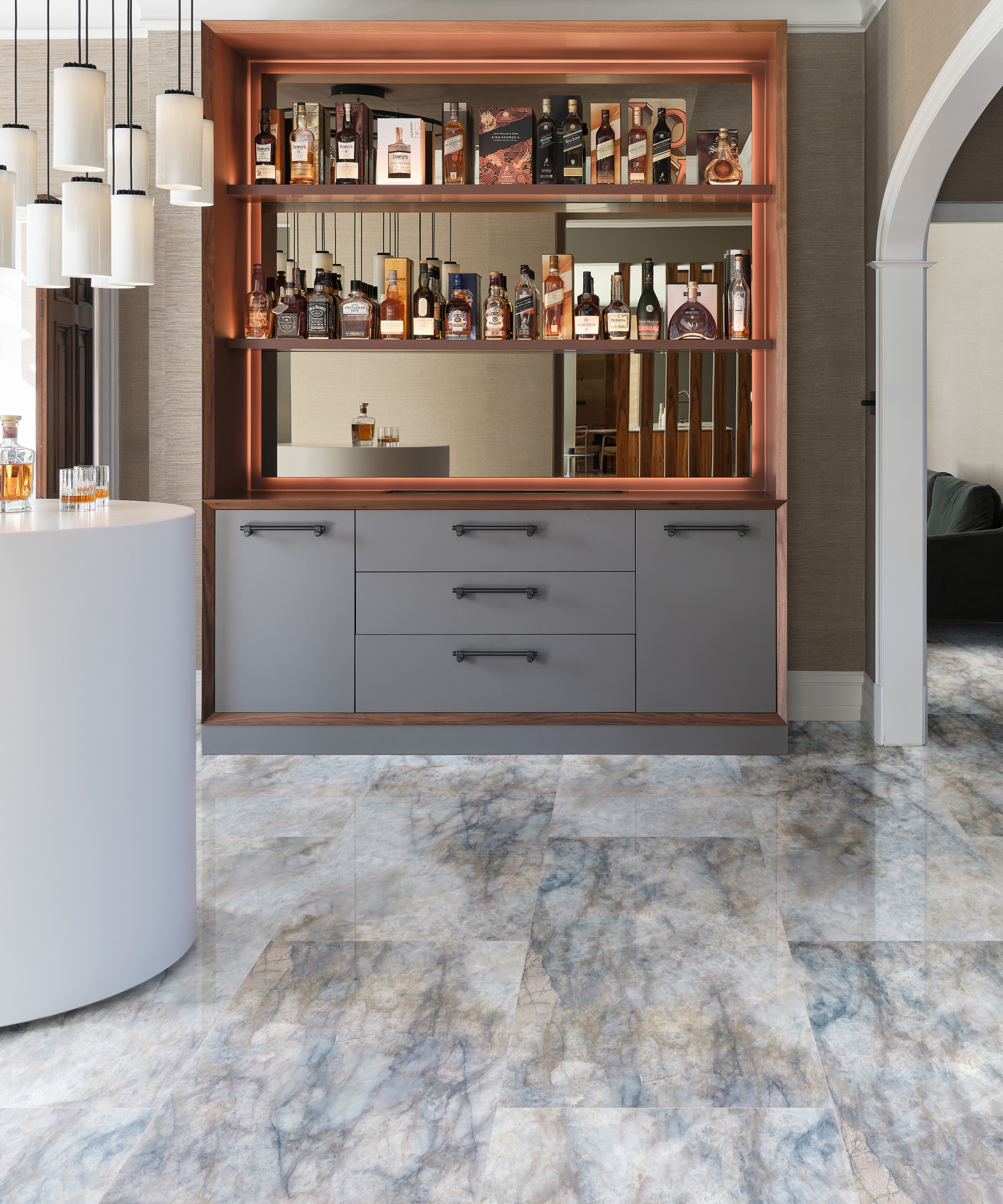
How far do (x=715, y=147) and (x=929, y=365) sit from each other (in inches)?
207

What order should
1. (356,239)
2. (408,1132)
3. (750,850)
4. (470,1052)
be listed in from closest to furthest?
(408,1132), (470,1052), (750,850), (356,239)

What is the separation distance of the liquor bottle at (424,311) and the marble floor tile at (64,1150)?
2.96 m

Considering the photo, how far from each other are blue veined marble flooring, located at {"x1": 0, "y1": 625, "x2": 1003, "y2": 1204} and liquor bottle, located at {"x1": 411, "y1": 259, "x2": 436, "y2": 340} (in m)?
1.75

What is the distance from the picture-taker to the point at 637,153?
13.3ft

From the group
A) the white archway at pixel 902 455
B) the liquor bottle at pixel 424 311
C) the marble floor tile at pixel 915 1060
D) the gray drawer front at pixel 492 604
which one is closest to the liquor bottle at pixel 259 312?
the liquor bottle at pixel 424 311

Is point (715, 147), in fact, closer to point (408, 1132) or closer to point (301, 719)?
point (301, 719)

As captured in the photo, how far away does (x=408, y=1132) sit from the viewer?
1.79 m

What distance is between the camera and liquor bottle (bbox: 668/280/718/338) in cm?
411

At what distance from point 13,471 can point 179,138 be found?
768mm

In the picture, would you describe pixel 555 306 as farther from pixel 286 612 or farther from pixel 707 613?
pixel 286 612

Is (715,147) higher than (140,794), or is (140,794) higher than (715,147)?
(715,147)

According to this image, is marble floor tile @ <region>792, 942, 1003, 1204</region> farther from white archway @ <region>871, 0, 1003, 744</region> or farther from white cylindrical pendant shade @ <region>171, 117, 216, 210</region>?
white cylindrical pendant shade @ <region>171, 117, 216, 210</region>

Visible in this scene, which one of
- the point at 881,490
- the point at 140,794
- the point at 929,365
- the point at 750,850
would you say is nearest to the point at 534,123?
the point at 881,490

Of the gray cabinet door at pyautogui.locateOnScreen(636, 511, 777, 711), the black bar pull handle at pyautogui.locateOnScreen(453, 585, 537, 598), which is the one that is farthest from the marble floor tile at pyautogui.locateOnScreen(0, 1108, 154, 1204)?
the gray cabinet door at pyautogui.locateOnScreen(636, 511, 777, 711)
